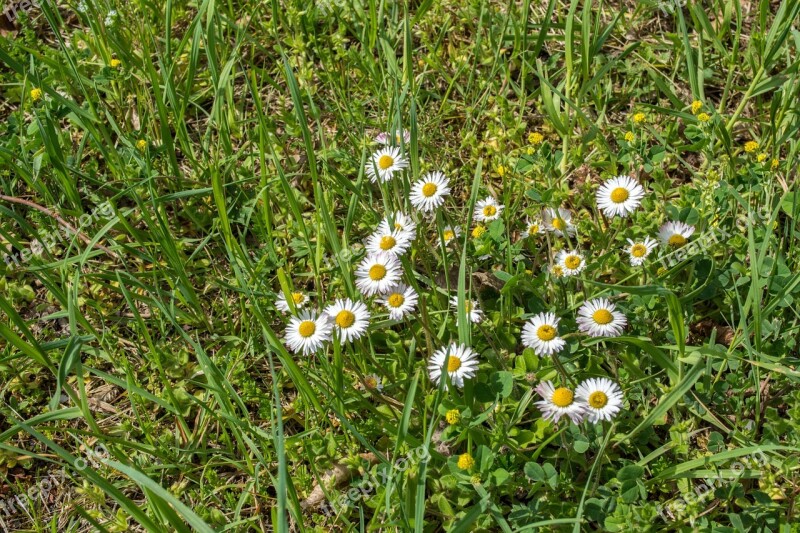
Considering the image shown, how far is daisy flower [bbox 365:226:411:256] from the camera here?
2.44m

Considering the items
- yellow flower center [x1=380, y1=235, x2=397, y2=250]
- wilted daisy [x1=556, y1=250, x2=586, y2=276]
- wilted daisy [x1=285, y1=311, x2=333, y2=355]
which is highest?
wilted daisy [x1=556, y1=250, x2=586, y2=276]

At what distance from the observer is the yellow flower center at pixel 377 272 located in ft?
7.96

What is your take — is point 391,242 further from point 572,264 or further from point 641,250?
point 641,250

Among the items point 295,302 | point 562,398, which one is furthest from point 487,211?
point 562,398

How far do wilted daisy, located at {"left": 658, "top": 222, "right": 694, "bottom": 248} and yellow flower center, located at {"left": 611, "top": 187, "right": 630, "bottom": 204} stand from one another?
170 millimetres

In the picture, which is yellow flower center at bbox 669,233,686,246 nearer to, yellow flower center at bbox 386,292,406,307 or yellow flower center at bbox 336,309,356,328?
yellow flower center at bbox 386,292,406,307

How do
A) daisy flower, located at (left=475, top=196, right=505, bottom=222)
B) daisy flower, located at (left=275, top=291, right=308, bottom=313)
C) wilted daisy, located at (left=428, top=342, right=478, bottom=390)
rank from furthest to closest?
daisy flower, located at (left=475, top=196, right=505, bottom=222) < daisy flower, located at (left=275, top=291, right=308, bottom=313) < wilted daisy, located at (left=428, top=342, right=478, bottom=390)

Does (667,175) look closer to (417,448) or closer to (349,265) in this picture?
(349,265)

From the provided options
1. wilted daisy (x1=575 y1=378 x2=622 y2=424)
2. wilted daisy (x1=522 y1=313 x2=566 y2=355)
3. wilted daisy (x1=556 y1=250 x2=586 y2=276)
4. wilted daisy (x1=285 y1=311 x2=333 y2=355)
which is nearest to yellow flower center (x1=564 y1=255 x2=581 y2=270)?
wilted daisy (x1=556 y1=250 x2=586 y2=276)

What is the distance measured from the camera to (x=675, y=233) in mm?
2498

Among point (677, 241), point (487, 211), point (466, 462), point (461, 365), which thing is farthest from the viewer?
point (487, 211)

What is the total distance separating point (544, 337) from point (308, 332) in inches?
27.1

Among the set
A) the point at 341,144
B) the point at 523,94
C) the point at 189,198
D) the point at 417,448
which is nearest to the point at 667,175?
the point at 523,94

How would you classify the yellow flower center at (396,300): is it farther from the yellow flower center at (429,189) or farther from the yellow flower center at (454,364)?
the yellow flower center at (429,189)
